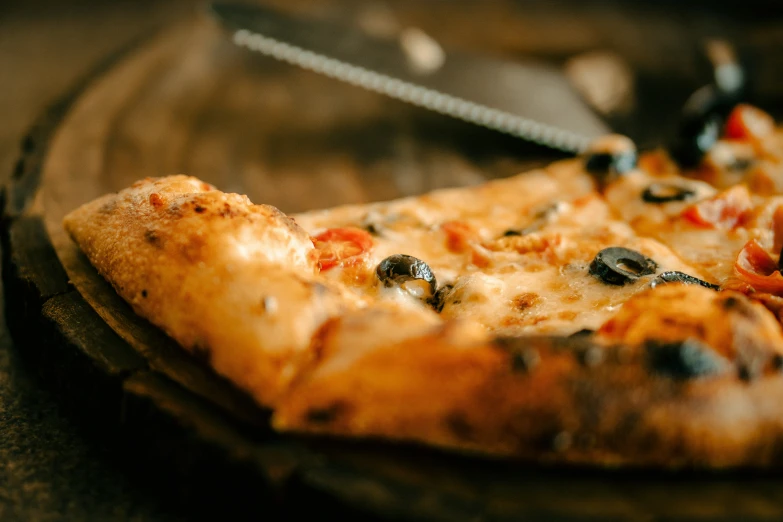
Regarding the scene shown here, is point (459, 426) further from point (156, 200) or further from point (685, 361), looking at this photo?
point (156, 200)

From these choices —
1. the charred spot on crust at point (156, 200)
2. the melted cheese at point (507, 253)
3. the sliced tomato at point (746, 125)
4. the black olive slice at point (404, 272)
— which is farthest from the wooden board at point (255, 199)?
the sliced tomato at point (746, 125)

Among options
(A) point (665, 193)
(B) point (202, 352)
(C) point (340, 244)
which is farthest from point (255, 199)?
(A) point (665, 193)

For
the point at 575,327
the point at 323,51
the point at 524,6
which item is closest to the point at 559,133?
the point at 323,51

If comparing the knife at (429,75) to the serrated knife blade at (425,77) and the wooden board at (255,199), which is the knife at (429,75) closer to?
the serrated knife blade at (425,77)

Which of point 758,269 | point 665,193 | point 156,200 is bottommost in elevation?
point 156,200

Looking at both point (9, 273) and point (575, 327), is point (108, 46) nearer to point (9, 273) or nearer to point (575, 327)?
point (9, 273)

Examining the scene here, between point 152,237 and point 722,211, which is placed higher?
point 722,211

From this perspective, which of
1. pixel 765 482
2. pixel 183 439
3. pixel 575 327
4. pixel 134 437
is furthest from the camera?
pixel 575 327

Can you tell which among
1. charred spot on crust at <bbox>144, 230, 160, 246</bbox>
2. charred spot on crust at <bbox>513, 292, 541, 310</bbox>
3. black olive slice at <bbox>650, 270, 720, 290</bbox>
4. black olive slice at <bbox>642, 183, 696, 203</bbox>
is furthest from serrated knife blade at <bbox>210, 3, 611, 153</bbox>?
charred spot on crust at <bbox>144, 230, 160, 246</bbox>
